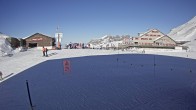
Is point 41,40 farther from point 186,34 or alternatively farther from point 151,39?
point 186,34

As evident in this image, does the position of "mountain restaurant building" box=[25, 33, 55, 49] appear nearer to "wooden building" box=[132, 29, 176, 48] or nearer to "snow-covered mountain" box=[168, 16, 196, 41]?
"wooden building" box=[132, 29, 176, 48]

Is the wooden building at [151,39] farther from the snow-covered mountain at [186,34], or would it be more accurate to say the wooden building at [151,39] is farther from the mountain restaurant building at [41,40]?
the snow-covered mountain at [186,34]

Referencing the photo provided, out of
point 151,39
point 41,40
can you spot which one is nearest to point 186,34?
point 151,39

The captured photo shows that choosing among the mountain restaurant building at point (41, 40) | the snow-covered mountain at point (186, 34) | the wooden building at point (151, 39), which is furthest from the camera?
the snow-covered mountain at point (186, 34)

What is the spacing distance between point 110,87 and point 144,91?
5.90 ft

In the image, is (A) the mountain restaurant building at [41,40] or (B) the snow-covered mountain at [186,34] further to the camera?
(B) the snow-covered mountain at [186,34]

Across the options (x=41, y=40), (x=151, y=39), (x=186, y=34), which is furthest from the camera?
(x=186, y=34)

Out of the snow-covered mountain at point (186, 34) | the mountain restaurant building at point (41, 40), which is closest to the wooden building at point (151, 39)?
the mountain restaurant building at point (41, 40)

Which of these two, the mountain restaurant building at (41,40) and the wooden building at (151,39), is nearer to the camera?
the mountain restaurant building at (41,40)

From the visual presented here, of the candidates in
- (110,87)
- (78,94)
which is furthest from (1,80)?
(110,87)

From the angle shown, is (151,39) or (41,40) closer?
(41,40)

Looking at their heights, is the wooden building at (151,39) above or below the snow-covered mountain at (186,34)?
below

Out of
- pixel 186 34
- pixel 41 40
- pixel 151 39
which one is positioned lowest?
pixel 41 40

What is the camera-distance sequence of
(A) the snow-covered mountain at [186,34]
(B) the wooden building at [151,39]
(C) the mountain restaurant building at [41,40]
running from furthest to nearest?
1. (A) the snow-covered mountain at [186,34]
2. (B) the wooden building at [151,39]
3. (C) the mountain restaurant building at [41,40]
